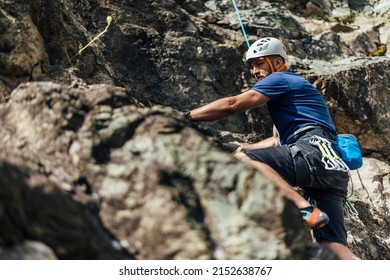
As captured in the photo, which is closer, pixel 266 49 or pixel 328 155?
pixel 328 155

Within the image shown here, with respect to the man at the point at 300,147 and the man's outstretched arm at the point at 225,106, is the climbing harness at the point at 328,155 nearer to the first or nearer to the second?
the man at the point at 300,147

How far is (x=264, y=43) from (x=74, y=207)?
519 centimetres

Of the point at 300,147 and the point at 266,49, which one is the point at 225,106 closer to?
the point at 300,147

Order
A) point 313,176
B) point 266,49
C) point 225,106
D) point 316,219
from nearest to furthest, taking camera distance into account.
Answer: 1. point 316,219
2. point 313,176
3. point 225,106
4. point 266,49

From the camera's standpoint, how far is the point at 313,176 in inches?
297

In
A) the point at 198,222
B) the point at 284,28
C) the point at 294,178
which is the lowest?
the point at 284,28

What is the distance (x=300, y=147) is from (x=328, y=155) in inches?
14.6

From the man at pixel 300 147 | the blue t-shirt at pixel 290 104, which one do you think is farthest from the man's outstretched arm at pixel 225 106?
the blue t-shirt at pixel 290 104

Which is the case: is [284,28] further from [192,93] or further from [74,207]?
[74,207]

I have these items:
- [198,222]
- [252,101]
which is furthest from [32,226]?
[252,101]

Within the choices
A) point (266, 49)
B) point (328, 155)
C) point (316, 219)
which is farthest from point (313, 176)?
point (266, 49)

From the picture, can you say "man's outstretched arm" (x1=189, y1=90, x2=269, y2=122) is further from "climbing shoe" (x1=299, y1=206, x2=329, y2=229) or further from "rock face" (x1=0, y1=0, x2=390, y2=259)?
"climbing shoe" (x1=299, y1=206, x2=329, y2=229)

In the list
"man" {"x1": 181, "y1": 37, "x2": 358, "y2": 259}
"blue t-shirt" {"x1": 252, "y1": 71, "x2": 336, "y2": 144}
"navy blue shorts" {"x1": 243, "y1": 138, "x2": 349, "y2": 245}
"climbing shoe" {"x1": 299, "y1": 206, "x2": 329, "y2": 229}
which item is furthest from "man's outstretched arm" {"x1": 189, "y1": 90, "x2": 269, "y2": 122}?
"climbing shoe" {"x1": 299, "y1": 206, "x2": 329, "y2": 229}

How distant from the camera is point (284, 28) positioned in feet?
45.2
